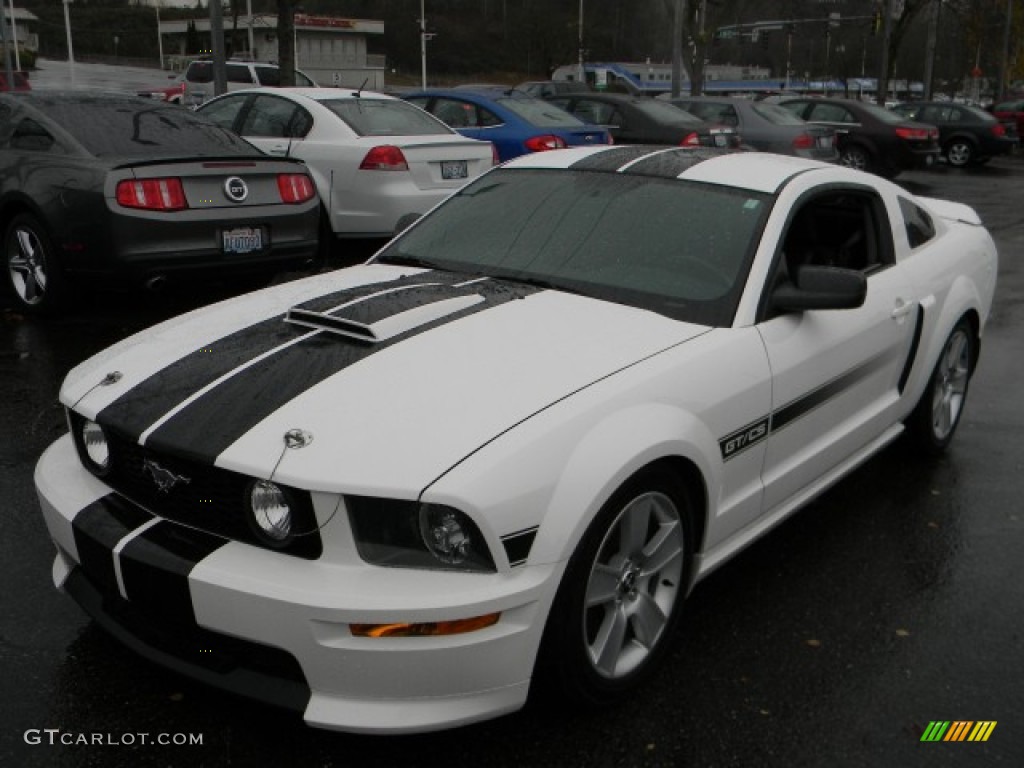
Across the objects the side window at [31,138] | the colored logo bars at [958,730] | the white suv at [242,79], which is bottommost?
the colored logo bars at [958,730]

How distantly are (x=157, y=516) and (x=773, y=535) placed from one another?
236 centimetres

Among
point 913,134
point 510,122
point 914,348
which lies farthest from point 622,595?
point 913,134

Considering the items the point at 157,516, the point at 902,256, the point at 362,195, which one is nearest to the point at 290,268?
the point at 362,195

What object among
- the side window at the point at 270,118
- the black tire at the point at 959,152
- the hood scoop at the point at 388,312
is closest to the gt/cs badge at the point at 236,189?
the side window at the point at 270,118

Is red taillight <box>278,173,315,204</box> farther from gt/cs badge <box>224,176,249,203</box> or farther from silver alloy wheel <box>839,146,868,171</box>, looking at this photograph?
silver alloy wheel <box>839,146,868,171</box>

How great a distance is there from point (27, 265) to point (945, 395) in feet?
19.0

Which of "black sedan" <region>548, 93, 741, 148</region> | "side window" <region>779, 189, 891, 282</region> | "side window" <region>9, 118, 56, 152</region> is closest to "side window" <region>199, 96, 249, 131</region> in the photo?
"side window" <region>9, 118, 56, 152</region>

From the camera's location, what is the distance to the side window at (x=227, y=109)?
10008 millimetres

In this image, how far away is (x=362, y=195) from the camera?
8938 millimetres

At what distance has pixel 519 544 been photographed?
2.50 m

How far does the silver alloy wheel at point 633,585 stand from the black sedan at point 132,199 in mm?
4480

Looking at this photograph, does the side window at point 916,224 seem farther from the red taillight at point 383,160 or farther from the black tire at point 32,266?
the black tire at point 32,266

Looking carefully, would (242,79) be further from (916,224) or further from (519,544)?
(519,544)

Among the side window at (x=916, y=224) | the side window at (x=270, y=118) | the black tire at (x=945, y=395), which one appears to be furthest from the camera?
the side window at (x=270, y=118)
